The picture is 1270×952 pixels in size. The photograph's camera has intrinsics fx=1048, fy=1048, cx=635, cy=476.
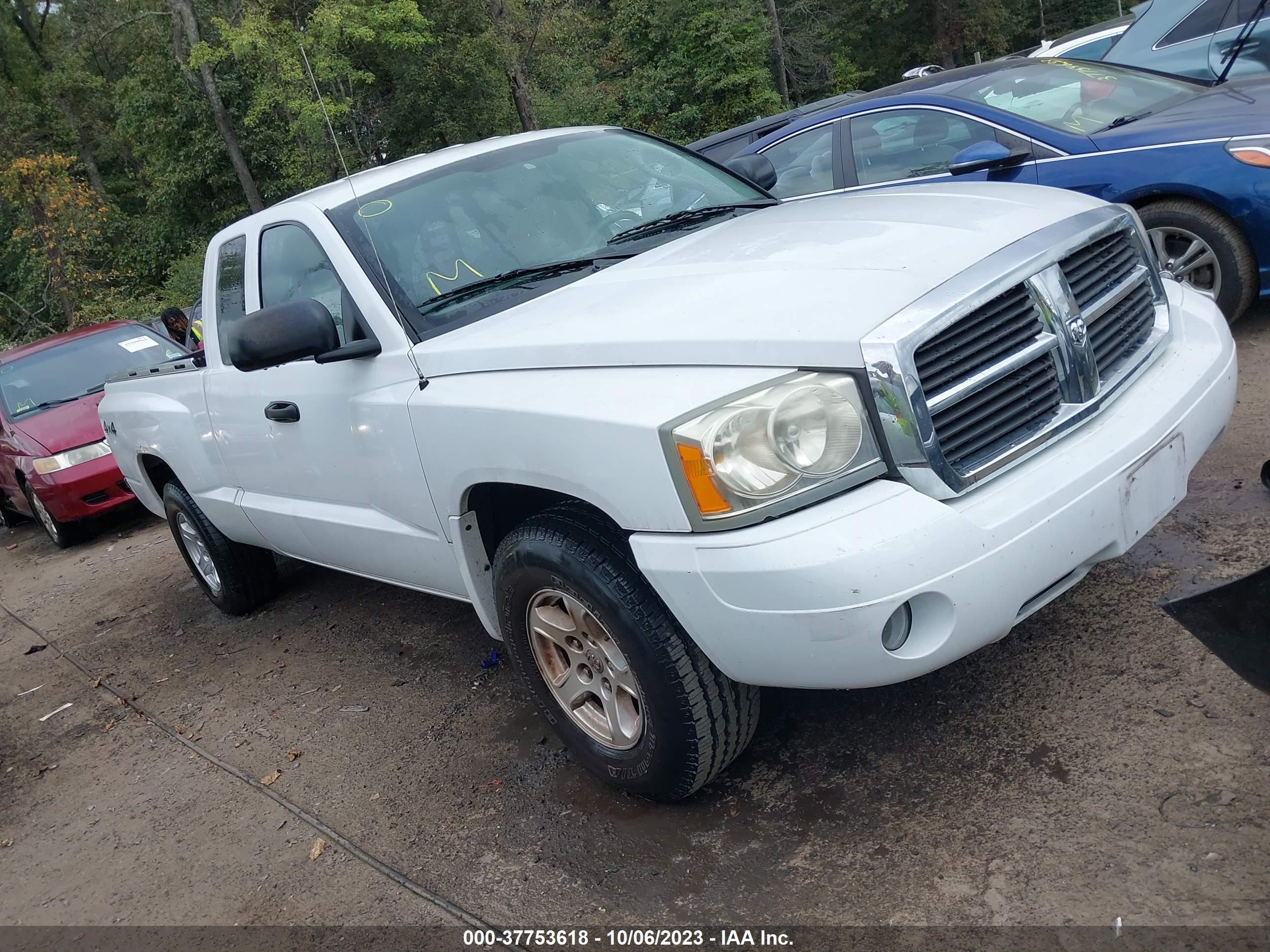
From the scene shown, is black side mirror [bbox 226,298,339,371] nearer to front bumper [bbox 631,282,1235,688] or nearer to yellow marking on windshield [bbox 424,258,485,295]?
yellow marking on windshield [bbox 424,258,485,295]

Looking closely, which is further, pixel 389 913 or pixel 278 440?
pixel 278 440

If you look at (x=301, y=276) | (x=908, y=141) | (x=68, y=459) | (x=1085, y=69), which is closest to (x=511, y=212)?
(x=301, y=276)

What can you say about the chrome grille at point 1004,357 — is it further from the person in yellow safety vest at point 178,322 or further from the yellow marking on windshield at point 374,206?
the person in yellow safety vest at point 178,322

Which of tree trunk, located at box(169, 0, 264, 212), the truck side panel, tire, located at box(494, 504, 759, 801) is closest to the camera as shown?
tire, located at box(494, 504, 759, 801)

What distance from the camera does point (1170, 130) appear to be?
511 centimetres

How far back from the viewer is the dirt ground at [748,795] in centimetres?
240

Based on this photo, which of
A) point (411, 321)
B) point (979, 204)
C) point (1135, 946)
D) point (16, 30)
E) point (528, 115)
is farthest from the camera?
point (16, 30)

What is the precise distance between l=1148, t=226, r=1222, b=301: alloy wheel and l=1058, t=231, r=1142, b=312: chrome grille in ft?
7.55

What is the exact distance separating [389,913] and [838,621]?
1.51 m

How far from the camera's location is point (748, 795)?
9.53 ft

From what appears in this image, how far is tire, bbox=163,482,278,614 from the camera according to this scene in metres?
5.27

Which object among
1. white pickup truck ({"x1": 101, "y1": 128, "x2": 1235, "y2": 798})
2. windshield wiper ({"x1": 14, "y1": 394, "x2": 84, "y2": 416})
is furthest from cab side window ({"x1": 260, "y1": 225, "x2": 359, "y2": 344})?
windshield wiper ({"x1": 14, "y1": 394, "x2": 84, "y2": 416})

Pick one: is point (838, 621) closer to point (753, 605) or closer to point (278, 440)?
point (753, 605)

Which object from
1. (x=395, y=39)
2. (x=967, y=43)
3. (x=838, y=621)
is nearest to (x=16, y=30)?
(x=395, y=39)
